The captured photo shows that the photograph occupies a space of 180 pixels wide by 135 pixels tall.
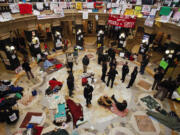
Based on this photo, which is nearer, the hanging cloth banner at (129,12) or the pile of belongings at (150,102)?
the pile of belongings at (150,102)

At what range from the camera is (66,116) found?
6816mm

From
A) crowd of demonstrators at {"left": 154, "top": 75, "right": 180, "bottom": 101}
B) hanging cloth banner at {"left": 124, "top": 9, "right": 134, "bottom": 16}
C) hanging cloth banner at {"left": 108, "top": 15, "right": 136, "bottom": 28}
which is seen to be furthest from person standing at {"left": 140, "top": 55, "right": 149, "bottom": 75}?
hanging cloth banner at {"left": 124, "top": 9, "right": 134, "bottom": 16}

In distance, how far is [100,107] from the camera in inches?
305

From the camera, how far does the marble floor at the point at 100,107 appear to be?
21.2ft

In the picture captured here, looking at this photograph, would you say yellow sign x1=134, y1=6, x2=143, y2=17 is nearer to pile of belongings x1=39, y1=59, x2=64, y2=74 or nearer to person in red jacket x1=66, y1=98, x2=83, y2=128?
pile of belongings x1=39, y1=59, x2=64, y2=74

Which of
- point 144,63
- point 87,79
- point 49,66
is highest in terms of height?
point 144,63

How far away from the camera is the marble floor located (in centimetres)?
647

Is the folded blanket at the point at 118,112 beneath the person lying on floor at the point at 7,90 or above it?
beneath

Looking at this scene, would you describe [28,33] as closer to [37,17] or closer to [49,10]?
[37,17]

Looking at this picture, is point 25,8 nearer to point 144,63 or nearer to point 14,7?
point 14,7

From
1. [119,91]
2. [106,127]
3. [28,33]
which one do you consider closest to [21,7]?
[28,33]

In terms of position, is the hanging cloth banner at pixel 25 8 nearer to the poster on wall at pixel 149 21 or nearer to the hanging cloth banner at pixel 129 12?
the hanging cloth banner at pixel 129 12

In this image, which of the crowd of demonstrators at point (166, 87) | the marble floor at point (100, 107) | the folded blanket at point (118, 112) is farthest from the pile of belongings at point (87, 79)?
the crowd of demonstrators at point (166, 87)

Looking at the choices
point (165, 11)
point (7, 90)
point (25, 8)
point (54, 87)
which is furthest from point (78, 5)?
point (7, 90)
